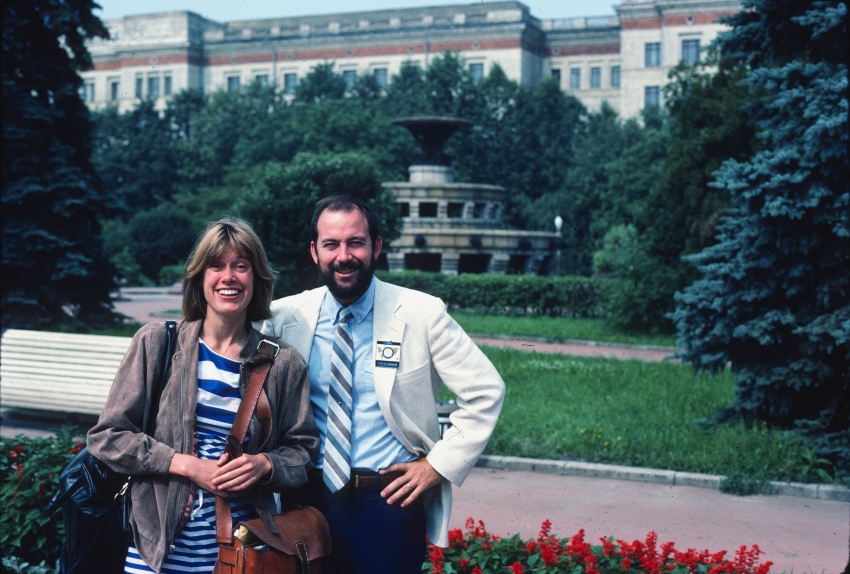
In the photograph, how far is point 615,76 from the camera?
74.8 m

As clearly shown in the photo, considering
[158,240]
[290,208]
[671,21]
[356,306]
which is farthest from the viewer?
[671,21]

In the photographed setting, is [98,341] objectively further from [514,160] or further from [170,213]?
[514,160]

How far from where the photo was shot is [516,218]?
5084 centimetres

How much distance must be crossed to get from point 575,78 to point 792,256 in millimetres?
68903

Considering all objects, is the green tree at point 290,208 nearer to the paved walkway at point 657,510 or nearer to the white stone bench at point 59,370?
the white stone bench at point 59,370

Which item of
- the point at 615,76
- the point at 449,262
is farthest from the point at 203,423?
the point at 615,76

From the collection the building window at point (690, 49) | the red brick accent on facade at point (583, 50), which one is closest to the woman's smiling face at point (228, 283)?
the building window at point (690, 49)

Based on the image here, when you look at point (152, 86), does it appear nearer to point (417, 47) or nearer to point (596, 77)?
point (417, 47)

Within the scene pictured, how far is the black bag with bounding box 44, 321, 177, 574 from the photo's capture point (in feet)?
10.3

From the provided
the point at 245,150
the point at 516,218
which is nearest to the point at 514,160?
the point at 516,218

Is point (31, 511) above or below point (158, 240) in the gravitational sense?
below

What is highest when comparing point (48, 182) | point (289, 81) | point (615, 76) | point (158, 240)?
point (289, 81)

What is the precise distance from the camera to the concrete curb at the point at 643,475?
791 cm

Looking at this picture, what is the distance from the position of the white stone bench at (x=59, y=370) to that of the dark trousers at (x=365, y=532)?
22.4 feet
